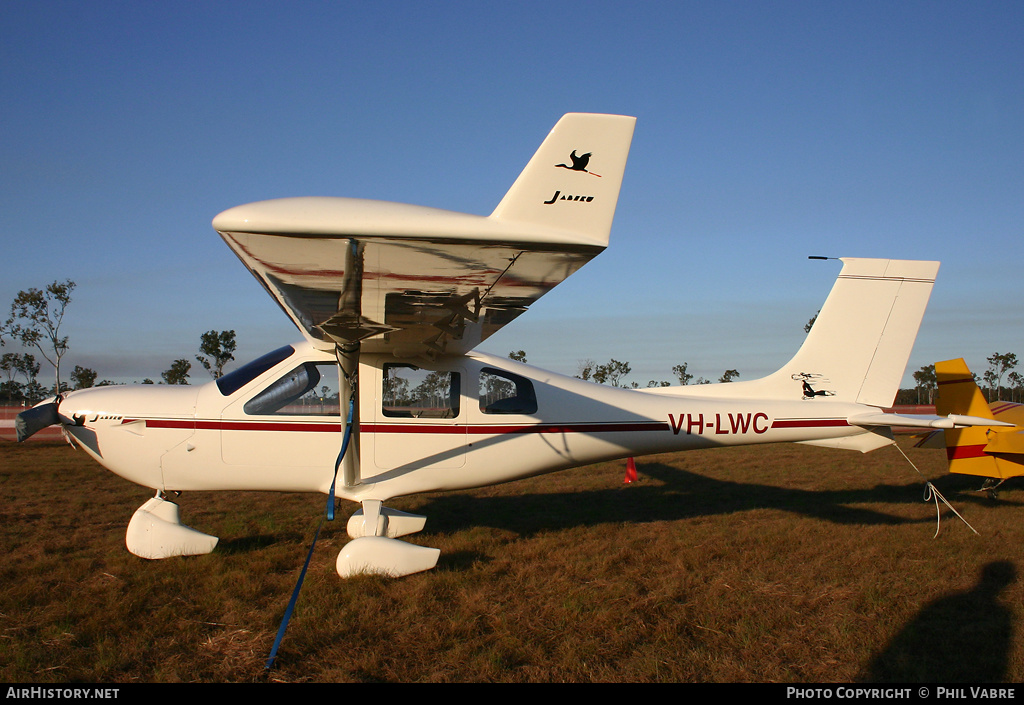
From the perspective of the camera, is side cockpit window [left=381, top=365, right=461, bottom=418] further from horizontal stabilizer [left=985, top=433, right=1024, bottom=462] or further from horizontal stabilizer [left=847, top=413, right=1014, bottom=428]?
horizontal stabilizer [left=985, top=433, right=1024, bottom=462]

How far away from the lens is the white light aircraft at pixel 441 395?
2.62 metres

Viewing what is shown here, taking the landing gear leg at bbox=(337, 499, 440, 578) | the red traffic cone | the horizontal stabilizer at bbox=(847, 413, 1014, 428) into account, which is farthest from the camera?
the red traffic cone

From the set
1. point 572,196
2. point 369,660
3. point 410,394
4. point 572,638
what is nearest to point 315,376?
point 410,394

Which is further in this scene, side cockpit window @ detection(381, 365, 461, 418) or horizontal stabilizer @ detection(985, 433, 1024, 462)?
horizontal stabilizer @ detection(985, 433, 1024, 462)

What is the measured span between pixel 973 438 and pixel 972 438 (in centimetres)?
1

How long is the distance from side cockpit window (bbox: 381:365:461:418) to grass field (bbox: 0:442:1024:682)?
4.41 ft

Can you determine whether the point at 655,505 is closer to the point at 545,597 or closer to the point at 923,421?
the point at 923,421

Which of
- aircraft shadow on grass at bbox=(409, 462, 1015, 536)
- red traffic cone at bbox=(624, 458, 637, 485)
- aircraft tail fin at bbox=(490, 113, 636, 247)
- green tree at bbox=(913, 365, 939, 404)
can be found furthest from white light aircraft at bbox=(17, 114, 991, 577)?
green tree at bbox=(913, 365, 939, 404)

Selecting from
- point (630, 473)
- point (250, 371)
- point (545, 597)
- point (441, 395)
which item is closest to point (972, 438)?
point (630, 473)

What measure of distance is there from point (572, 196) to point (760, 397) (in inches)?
189

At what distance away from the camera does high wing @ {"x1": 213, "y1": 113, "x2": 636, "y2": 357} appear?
7.80ft

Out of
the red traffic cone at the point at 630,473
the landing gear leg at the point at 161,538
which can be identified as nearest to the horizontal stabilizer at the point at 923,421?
the red traffic cone at the point at 630,473

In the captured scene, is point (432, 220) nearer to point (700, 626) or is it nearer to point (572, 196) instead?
point (572, 196)

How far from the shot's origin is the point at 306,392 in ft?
17.8
